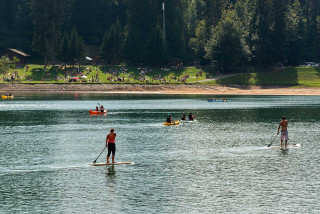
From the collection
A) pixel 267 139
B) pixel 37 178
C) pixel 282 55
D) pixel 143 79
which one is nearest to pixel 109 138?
pixel 37 178

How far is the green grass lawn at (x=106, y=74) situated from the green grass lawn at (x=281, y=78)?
1179cm

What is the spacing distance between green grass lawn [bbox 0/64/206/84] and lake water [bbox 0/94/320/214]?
90.1 meters

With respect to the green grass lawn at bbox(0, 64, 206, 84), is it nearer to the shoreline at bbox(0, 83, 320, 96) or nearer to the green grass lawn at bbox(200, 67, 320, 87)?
the shoreline at bbox(0, 83, 320, 96)

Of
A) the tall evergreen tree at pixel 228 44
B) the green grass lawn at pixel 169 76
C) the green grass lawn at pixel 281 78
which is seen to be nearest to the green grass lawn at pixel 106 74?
the green grass lawn at pixel 169 76

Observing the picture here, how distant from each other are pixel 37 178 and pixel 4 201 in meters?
7.17

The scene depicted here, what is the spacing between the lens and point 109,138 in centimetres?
4869

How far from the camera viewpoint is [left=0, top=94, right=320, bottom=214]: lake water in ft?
118

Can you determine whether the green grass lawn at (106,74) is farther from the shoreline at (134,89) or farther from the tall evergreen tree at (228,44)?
the tall evergreen tree at (228,44)

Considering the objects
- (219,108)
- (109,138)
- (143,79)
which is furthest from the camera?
(143,79)

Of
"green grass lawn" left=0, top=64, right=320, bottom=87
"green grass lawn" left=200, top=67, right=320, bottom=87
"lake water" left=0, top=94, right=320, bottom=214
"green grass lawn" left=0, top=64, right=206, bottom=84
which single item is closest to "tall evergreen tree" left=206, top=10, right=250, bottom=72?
"green grass lawn" left=0, top=64, right=320, bottom=87

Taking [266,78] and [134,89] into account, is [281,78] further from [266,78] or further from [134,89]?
[134,89]

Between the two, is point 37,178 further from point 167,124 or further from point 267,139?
point 167,124

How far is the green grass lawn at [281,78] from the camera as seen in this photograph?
176375mm

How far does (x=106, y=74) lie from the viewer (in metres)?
187
